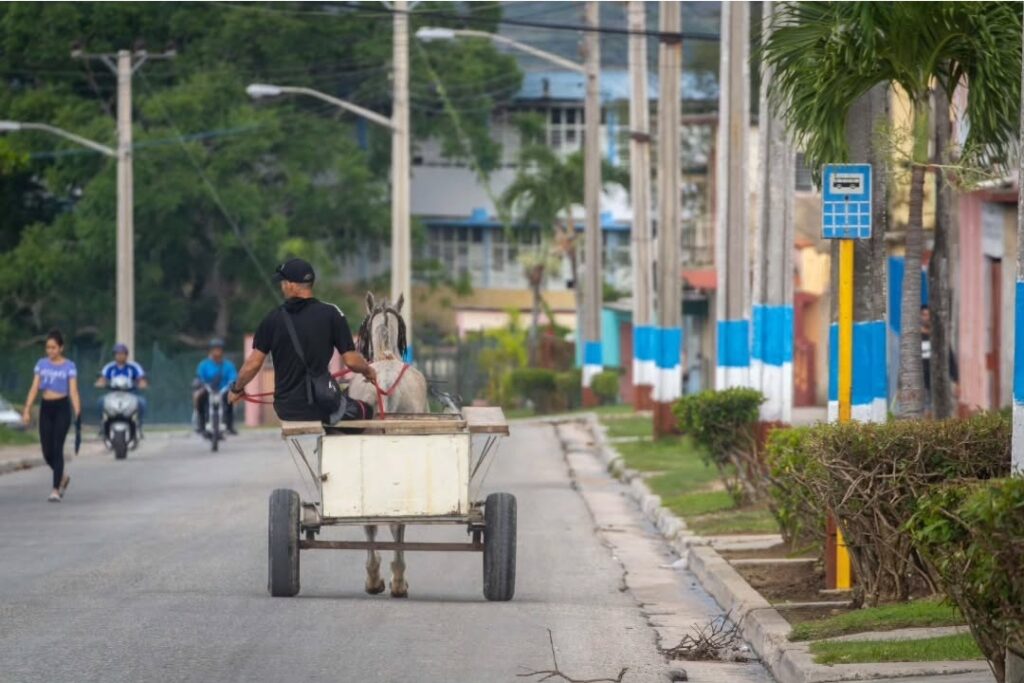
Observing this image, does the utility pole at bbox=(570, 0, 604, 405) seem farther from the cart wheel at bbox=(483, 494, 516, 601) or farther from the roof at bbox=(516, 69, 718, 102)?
the cart wheel at bbox=(483, 494, 516, 601)

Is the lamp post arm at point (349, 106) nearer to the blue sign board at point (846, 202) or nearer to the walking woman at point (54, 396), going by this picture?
the walking woman at point (54, 396)

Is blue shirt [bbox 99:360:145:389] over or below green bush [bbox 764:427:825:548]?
over

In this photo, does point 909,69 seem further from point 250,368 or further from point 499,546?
point 250,368

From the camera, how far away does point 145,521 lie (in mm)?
19656

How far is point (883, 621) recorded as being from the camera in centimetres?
1156

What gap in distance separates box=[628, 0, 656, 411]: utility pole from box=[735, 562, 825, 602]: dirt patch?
22.0 meters

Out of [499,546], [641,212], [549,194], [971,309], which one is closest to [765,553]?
[499,546]

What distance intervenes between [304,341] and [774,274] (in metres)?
12.5

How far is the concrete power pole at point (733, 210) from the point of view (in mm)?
27875

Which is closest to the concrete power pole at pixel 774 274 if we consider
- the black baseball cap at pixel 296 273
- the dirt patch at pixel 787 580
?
the dirt patch at pixel 787 580

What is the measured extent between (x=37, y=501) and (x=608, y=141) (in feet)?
181

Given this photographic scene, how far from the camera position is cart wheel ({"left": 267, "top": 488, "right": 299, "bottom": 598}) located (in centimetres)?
1304

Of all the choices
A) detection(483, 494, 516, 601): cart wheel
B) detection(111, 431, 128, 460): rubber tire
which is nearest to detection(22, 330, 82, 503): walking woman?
detection(111, 431, 128, 460): rubber tire

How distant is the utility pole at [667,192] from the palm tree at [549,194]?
25.9 metres
